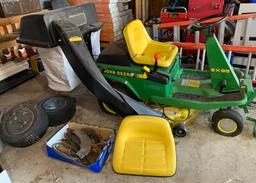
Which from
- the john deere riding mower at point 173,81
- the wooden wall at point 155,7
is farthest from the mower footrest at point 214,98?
the wooden wall at point 155,7

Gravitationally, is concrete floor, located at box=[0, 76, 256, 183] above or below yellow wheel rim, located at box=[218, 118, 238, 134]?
below

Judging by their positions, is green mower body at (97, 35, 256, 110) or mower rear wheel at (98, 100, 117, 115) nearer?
green mower body at (97, 35, 256, 110)

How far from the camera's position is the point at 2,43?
2553 millimetres

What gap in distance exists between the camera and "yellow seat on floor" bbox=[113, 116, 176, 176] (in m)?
1.38

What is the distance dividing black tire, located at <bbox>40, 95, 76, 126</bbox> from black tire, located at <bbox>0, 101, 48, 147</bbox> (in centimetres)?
12

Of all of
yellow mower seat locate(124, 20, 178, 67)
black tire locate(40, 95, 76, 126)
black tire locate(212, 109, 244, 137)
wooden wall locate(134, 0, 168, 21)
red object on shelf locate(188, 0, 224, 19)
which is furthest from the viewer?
wooden wall locate(134, 0, 168, 21)

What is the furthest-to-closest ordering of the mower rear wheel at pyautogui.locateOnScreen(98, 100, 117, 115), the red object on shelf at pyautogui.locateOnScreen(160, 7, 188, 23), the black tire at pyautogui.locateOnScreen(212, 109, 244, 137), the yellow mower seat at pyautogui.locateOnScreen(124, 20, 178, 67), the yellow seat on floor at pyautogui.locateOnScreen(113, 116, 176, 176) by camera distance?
the red object on shelf at pyautogui.locateOnScreen(160, 7, 188, 23), the mower rear wheel at pyautogui.locateOnScreen(98, 100, 117, 115), the yellow mower seat at pyautogui.locateOnScreen(124, 20, 178, 67), the black tire at pyautogui.locateOnScreen(212, 109, 244, 137), the yellow seat on floor at pyautogui.locateOnScreen(113, 116, 176, 176)

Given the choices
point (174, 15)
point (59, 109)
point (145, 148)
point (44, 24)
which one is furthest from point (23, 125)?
point (174, 15)

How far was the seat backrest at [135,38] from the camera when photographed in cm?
176

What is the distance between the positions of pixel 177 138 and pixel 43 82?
175 centimetres

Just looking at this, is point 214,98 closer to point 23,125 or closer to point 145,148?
point 145,148

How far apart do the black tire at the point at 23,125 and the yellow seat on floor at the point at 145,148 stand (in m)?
0.61

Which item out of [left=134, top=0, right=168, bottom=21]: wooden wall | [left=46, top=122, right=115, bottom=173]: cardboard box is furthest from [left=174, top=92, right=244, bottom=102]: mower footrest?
[left=134, top=0, right=168, bottom=21]: wooden wall

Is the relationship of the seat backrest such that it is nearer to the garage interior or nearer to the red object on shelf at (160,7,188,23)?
the garage interior
